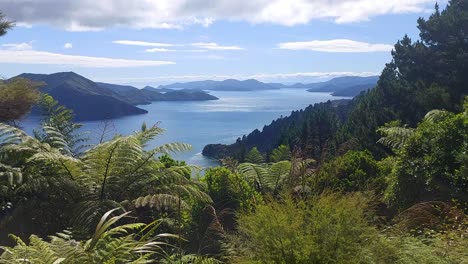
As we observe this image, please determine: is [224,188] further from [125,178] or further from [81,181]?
[81,181]

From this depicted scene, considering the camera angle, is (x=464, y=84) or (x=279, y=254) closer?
(x=279, y=254)

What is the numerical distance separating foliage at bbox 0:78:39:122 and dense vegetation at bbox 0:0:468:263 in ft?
0.15

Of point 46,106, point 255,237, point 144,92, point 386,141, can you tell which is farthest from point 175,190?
point 144,92

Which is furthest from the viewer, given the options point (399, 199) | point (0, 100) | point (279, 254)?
point (0, 100)

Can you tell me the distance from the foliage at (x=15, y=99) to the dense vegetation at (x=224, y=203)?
0.05 meters

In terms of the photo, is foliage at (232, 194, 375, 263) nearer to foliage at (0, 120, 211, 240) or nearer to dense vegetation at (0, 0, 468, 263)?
dense vegetation at (0, 0, 468, 263)

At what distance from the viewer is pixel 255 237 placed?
120 inches

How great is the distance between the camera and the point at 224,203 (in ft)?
19.6

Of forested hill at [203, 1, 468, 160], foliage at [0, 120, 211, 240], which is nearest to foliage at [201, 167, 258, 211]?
foliage at [0, 120, 211, 240]

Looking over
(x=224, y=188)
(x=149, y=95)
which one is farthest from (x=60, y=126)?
(x=149, y=95)

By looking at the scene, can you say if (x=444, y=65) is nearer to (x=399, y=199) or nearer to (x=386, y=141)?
(x=386, y=141)

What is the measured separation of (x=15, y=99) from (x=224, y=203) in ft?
12.0

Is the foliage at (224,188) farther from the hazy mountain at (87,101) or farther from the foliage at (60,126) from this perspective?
the hazy mountain at (87,101)

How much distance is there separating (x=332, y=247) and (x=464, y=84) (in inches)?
988
